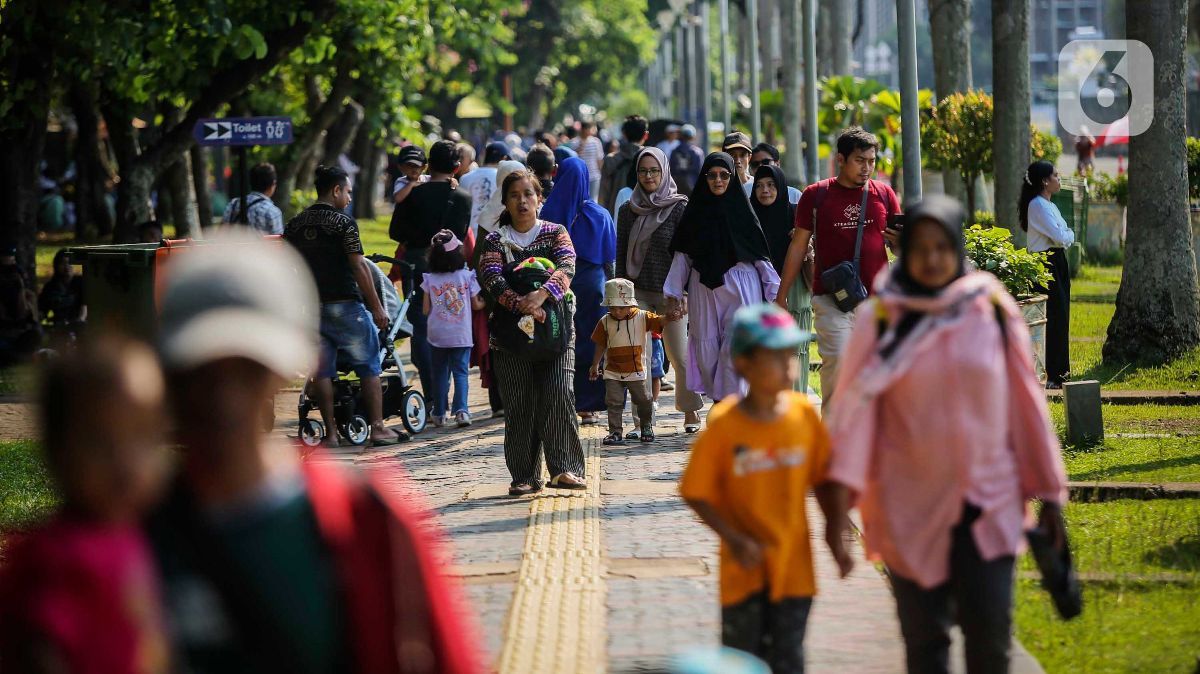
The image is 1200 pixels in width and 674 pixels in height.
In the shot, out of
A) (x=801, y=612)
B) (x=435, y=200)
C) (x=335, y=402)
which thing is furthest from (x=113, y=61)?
(x=801, y=612)

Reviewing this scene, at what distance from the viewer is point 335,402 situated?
11.4 metres

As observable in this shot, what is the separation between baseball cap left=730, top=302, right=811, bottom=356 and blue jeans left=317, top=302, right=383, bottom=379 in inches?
254

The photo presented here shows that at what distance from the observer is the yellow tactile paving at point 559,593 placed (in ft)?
20.1

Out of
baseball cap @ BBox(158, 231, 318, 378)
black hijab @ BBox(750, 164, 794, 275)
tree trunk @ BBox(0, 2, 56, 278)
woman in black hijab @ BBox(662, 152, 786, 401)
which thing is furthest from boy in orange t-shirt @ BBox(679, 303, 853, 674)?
tree trunk @ BBox(0, 2, 56, 278)

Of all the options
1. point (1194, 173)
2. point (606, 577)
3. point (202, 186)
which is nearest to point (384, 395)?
point (606, 577)

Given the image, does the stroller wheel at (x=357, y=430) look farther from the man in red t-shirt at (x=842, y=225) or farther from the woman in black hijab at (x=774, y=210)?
the man in red t-shirt at (x=842, y=225)

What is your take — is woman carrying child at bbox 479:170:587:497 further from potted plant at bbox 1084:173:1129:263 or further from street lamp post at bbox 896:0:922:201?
potted plant at bbox 1084:173:1129:263

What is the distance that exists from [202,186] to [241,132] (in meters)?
13.3

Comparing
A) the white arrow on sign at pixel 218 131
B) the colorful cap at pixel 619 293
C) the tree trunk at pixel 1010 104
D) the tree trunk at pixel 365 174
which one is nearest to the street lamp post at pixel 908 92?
the colorful cap at pixel 619 293

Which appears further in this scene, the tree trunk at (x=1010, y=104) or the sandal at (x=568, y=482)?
the tree trunk at (x=1010, y=104)

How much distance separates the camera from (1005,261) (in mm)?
12016

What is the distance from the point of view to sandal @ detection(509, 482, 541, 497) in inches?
364

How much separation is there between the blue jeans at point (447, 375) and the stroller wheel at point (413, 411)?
0.92ft

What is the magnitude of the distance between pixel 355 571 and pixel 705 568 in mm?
4600
